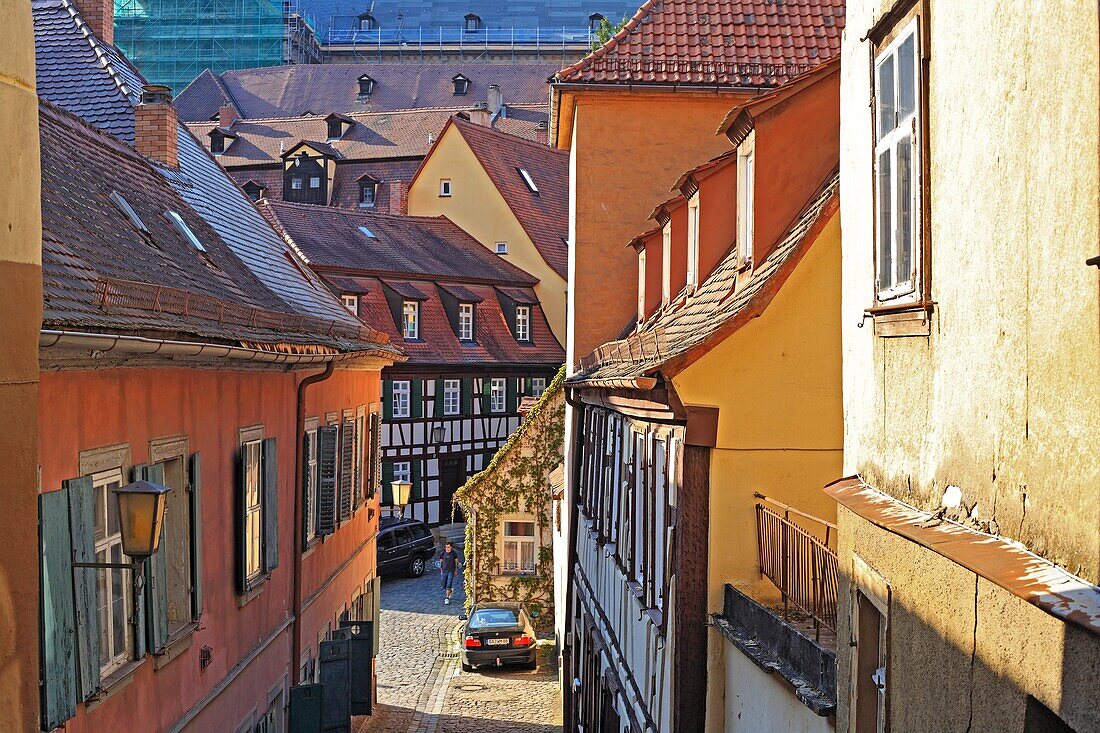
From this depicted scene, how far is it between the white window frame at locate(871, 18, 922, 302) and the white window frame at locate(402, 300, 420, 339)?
33474mm

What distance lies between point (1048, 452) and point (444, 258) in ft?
127

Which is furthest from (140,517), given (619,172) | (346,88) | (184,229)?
(346,88)

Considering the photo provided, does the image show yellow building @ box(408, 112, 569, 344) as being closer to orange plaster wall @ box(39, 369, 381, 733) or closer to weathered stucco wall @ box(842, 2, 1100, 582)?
orange plaster wall @ box(39, 369, 381, 733)

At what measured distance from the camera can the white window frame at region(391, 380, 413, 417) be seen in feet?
122

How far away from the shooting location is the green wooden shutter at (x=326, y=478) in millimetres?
15305

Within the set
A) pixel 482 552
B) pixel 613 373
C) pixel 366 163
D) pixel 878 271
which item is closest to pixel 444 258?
pixel 366 163

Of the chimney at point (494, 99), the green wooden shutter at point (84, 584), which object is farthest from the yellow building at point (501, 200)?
the green wooden shutter at point (84, 584)

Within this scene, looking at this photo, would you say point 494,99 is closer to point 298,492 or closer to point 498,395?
point 498,395

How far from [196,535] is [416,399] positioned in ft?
92.2

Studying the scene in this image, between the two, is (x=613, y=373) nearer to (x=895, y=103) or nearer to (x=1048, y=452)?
(x=895, y=103)

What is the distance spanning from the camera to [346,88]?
2653 inches

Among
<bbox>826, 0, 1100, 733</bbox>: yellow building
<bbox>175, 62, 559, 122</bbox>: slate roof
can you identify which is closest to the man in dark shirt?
<bbox>826, 0, 1100, 733</bbox>: yellow building

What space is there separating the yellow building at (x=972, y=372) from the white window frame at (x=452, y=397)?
33083 millimetres

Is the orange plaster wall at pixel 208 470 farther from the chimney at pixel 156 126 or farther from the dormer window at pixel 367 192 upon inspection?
the dormer window at pixel 367 192
